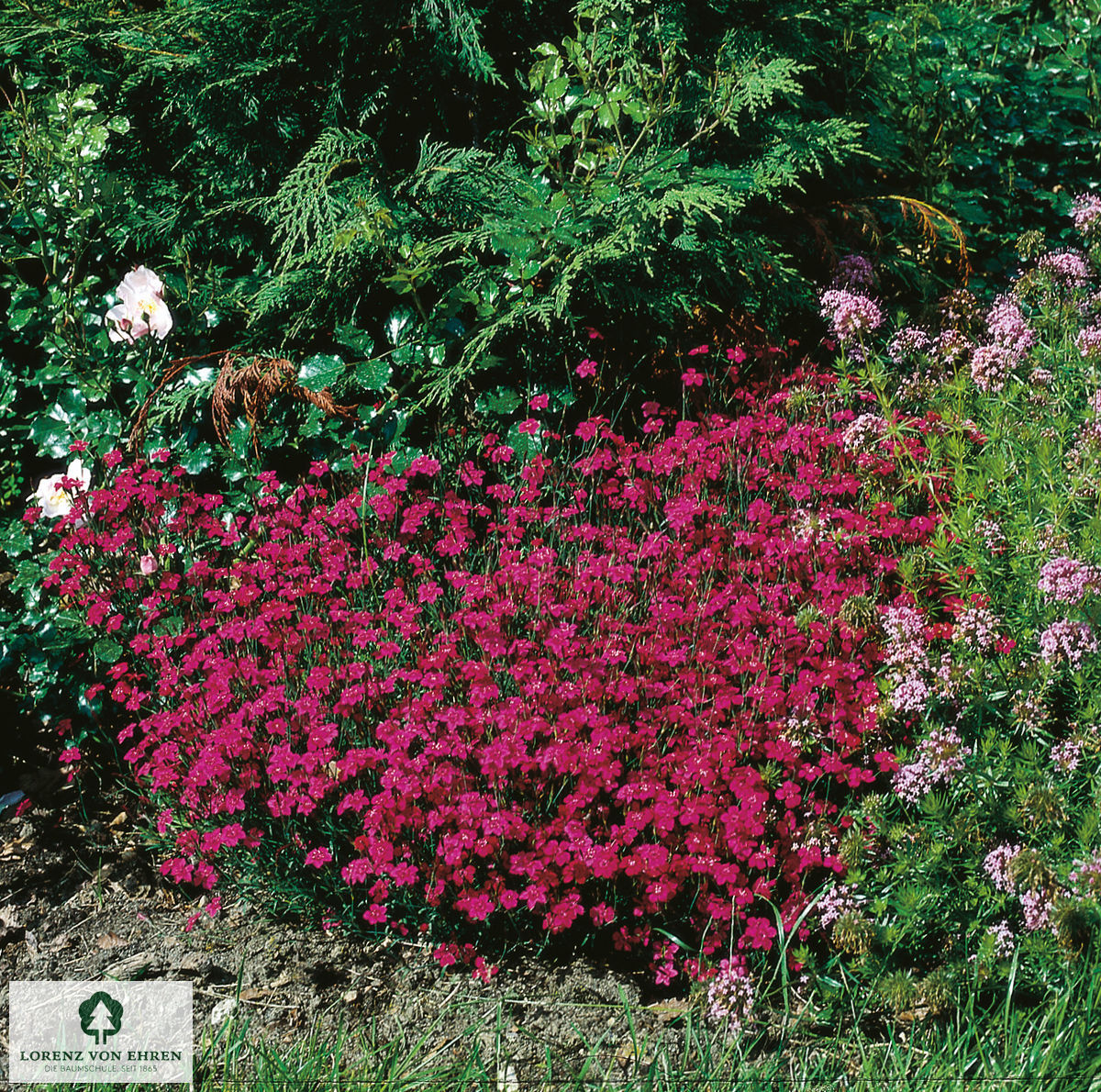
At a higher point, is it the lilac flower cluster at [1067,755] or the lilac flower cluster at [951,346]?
the lilac flower cluster at [951,346]

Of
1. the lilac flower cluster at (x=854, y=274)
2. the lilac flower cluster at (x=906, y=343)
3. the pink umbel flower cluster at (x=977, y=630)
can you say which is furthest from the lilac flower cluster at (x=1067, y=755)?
the lilac flower cluster at (x=854, y=274)

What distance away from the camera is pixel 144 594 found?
3732mm

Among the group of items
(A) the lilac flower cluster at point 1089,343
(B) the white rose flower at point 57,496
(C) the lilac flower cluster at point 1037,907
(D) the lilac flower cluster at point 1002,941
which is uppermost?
(A) the lilac flower cluster at point 1089,343

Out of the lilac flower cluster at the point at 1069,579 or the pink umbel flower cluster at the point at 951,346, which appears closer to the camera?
the lilac flower cluster at the point at 1069,579

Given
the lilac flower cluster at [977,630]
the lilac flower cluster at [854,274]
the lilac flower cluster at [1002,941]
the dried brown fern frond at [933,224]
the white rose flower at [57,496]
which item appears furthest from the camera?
the dried brown fern frond at [933,224]

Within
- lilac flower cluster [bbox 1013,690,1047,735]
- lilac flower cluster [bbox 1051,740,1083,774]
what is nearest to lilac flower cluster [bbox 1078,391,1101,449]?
lilac flower cluster [bbox 1013,690,1047,735]

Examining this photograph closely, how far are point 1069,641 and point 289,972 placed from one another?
2.23 m

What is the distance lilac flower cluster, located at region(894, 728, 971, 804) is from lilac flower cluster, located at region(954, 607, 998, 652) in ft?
0.86

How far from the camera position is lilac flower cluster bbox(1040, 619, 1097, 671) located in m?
2.64

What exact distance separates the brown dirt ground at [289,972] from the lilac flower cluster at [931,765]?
0.79 m

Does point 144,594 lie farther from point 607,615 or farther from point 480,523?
point 607,615

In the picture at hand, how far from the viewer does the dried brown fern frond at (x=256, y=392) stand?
3865mm

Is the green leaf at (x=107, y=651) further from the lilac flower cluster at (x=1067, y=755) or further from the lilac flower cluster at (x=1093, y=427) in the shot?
the lilac flower cluster at (x=1093, y=427)

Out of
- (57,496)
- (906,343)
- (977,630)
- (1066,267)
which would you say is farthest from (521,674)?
(1066,267)
